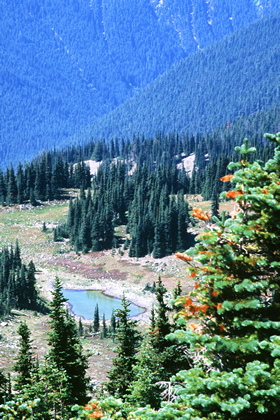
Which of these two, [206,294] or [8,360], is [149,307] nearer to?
[8,360]

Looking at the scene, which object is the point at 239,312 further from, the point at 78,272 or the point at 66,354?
the point at 78,272

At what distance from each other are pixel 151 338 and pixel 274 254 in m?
17.5

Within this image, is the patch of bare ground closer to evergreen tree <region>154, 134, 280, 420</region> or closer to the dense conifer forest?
the dense conifer forest

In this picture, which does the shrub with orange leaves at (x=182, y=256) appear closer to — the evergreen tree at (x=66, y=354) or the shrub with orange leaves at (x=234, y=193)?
the shrub with orange leaves at (x=234, y=193)

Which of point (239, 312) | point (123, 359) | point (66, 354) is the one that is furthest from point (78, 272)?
point (239, 312)

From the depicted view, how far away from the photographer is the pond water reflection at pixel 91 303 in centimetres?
8856

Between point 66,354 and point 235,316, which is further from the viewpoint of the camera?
point 66,354

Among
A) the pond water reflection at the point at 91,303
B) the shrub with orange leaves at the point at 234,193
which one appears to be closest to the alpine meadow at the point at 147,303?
the shrub with orange leaves at the point at 234,193

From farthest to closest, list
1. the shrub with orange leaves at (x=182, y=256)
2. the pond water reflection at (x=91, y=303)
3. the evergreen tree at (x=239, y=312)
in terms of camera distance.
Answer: the pond water reflection at (x=91, y=303), the shrub with orange leaves at (x=182, y=256), the evergreen tree at (x=239, y=312)

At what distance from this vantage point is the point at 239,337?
1425cm

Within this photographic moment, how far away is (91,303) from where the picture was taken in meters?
95.4

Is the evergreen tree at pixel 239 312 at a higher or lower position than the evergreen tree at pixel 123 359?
higher

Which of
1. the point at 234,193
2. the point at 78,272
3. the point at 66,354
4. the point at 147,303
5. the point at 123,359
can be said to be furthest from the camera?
the point at 78,272

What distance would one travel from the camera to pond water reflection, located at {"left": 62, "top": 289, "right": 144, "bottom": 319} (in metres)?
88.6
